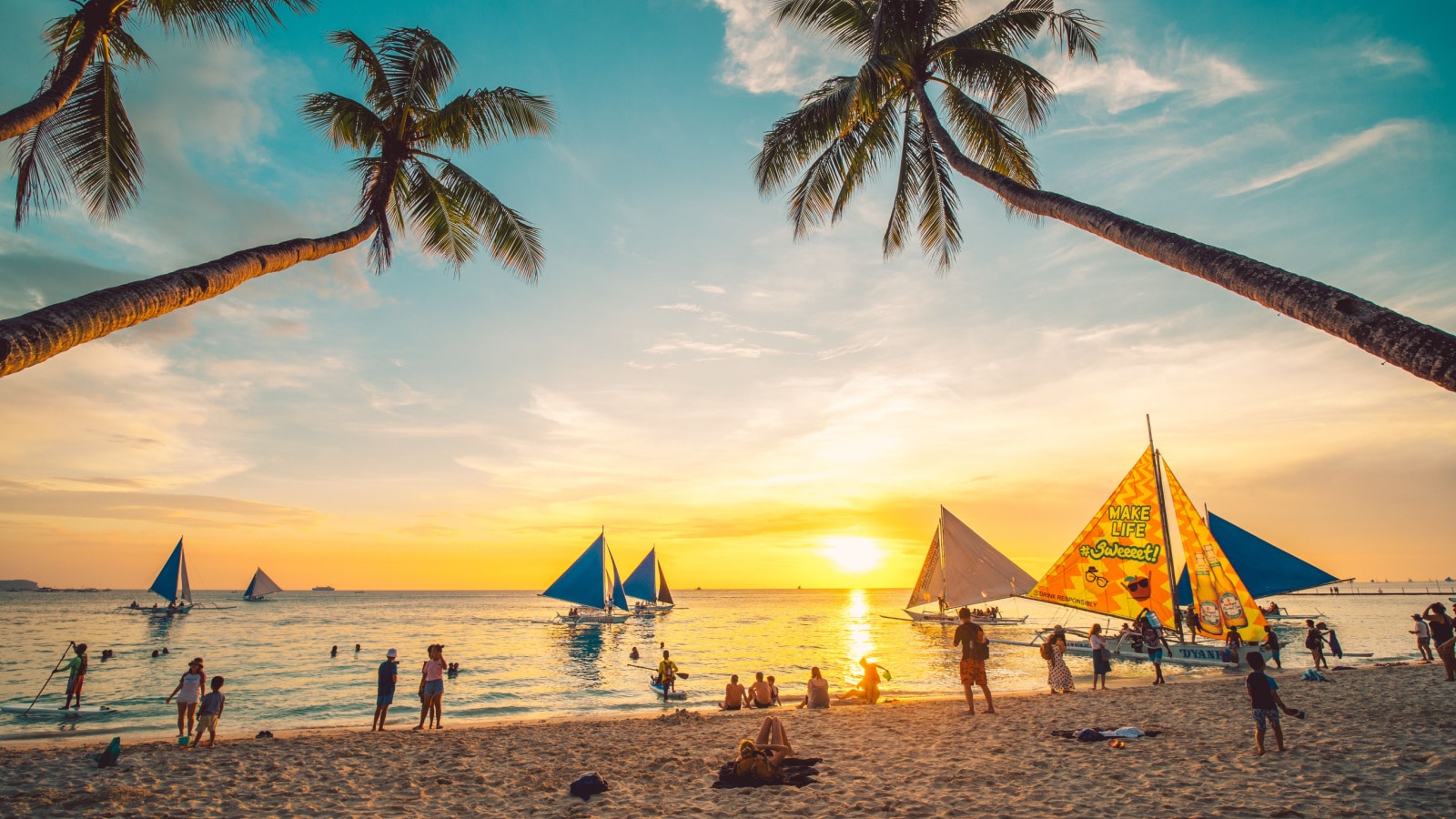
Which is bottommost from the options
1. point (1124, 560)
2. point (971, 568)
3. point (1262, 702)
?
point (1262, 702)

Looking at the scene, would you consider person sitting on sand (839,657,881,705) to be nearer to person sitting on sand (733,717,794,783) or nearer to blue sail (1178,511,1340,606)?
person sitting on sand (733,717,794,783)

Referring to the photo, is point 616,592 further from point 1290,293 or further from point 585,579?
point 1290,293

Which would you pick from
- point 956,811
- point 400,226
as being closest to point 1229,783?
point 956,811

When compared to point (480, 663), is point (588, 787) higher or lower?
higher

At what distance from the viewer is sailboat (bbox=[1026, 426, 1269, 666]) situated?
21.5 m

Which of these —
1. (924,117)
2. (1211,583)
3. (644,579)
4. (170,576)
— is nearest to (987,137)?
(924,117)

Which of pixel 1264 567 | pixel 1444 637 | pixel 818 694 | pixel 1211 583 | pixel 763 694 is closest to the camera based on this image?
pixel 1444 637

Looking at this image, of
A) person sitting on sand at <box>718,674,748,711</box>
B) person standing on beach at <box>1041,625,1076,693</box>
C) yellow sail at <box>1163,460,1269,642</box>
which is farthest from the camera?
yellow sail at <box>1163,460,1269,642</box>

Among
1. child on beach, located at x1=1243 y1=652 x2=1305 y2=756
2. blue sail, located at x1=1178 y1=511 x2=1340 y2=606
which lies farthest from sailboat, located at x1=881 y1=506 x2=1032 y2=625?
child on beach, located at x1=1243 y1=652 x2=1305 y2=756

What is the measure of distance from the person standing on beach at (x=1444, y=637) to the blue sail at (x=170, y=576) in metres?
80.6

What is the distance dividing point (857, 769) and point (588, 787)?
3841 mm

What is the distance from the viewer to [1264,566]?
2769 cm

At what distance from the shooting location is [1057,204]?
23.1 ft

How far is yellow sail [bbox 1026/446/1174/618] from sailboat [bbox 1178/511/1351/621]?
20.9ft
